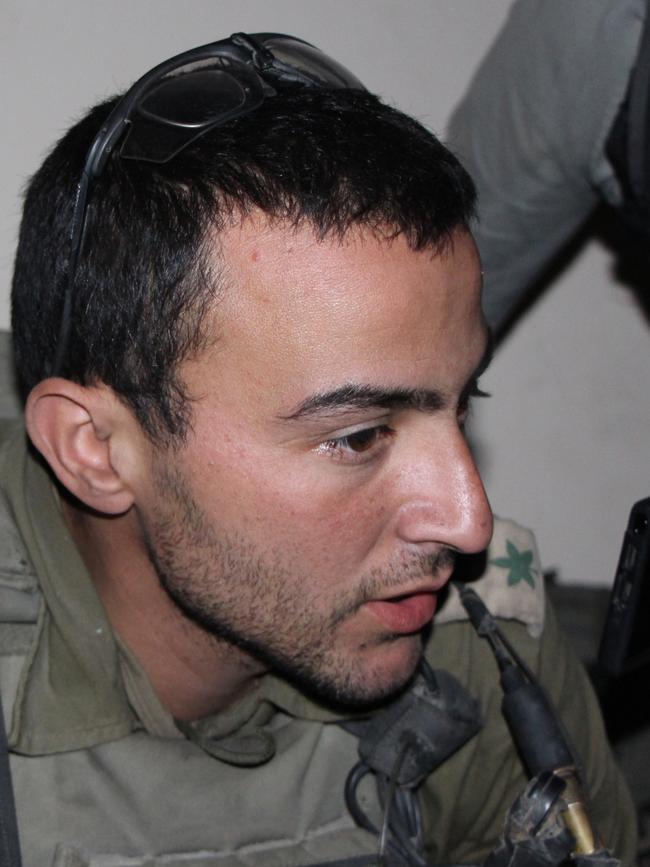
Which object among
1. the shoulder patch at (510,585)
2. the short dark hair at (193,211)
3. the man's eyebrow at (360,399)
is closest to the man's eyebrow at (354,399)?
the man's eyebrow at (360,399)

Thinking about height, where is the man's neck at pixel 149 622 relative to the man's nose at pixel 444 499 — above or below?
below

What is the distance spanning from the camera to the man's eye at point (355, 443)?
102cm

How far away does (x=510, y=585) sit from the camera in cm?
129

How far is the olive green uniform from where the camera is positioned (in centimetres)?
108

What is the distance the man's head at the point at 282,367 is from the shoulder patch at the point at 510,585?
0.17 meters

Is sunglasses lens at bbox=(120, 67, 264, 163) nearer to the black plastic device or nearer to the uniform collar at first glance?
the uniform collar

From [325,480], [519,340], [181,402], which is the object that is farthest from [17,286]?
[519,340]

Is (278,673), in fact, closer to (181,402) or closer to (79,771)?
(79,771)

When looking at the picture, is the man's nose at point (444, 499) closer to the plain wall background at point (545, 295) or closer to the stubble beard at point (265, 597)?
the stubble beard at point (265, 597)

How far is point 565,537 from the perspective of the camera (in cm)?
200

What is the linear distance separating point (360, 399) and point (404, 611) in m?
0.21

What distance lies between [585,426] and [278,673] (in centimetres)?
93

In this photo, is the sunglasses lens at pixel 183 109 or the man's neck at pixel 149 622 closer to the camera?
the sunglasses lens at pixel 183 109

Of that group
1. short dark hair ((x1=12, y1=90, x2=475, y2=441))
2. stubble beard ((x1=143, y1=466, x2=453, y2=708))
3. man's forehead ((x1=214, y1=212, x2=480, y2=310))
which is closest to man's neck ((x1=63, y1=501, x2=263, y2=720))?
stubble beard ((x1=143, y1=466, x2=453, y2=708))
